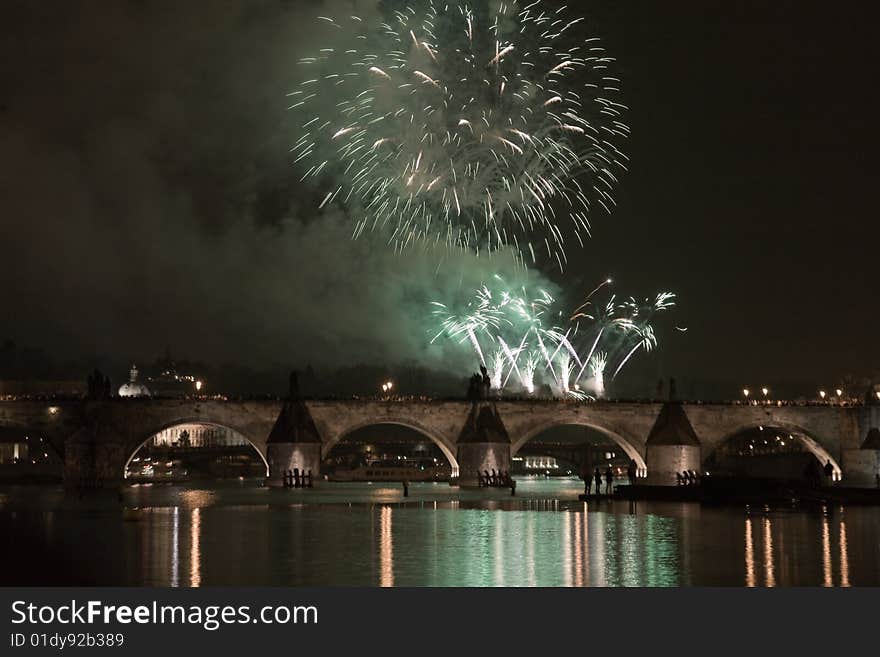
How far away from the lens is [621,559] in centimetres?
2825

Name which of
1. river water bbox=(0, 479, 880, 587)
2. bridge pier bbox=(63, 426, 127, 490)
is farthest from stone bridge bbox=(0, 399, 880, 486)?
river water bbox=(0, 479, 880, 587)

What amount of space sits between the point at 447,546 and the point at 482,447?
49.3 metres

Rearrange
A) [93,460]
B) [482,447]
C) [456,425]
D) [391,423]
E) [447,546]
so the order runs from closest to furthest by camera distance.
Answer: [447,546] → [93,460] → [482,447] → [391,423] → [456,425]

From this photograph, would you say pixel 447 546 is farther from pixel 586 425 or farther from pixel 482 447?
pixel 586 425

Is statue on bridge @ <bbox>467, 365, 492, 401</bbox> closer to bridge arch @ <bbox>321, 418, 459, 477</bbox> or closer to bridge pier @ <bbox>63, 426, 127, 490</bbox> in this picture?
bridge arch @ <bbox>321, 418, 459, 477</bbox>

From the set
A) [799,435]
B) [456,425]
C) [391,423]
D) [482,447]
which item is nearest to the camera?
[482,447]

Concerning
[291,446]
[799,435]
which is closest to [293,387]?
[291,446]

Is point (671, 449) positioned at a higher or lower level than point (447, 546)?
higher

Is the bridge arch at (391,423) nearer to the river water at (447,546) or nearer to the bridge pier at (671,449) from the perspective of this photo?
the bridge pier at (671,449)

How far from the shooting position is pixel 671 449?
270ft

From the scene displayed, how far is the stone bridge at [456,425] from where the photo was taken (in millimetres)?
77875

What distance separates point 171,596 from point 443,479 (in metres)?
92.9

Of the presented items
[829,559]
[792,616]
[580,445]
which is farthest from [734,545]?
[580,445]

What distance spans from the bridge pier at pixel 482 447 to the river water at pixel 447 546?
28.8 meters
